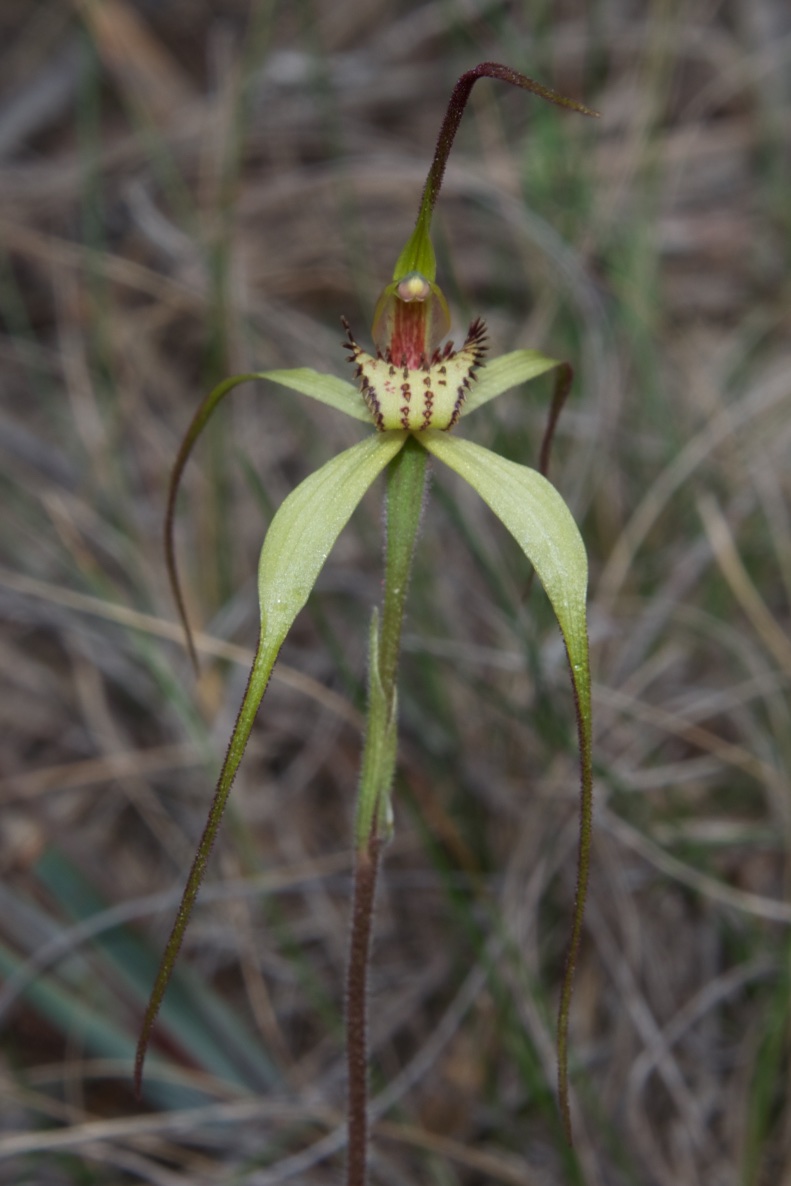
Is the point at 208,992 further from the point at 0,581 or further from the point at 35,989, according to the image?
Result: the point at 0,581

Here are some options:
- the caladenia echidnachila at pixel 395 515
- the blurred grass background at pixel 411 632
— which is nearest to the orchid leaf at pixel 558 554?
the caladenia echidnachila at pixel 395 515

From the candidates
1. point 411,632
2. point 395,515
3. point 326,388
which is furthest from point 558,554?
point 411,632

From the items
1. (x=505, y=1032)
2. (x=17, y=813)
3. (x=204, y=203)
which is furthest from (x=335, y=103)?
(x=505, y=1032)

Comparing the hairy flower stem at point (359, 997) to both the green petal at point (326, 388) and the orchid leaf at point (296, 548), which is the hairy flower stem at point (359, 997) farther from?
the green petal at point (326, 388)

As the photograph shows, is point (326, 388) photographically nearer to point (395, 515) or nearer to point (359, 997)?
point (395, 515)

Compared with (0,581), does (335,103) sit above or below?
above
